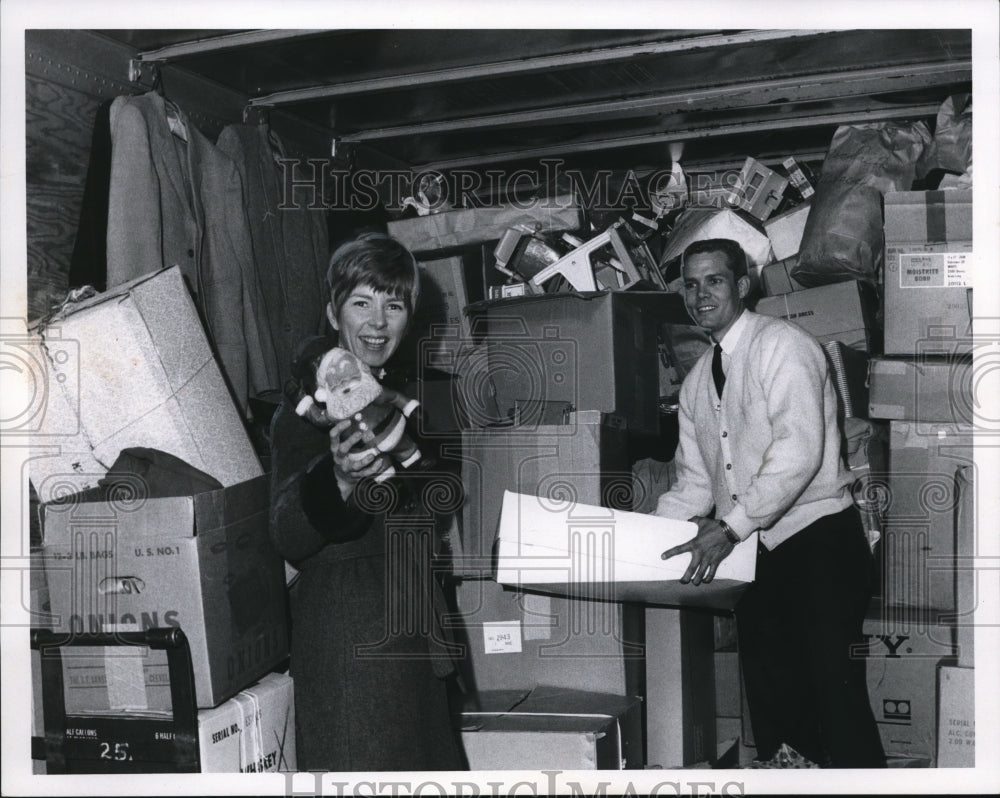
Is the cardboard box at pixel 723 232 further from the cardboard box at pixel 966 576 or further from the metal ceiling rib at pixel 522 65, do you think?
the cardboard box at pixel 966 576

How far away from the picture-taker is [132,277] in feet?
8.32

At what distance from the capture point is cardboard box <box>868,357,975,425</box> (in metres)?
2.67

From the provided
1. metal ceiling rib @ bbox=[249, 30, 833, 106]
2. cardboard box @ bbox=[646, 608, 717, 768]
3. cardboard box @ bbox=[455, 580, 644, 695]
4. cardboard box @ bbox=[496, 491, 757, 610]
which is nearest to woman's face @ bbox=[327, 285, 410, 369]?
cardboard box @ bbox=[496, 491, 757, 610]

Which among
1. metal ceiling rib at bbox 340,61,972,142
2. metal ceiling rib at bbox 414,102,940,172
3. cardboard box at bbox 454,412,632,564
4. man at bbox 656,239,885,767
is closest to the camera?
man at bbox 656,239,885,767

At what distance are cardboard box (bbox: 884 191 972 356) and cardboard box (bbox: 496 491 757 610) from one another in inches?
32.1

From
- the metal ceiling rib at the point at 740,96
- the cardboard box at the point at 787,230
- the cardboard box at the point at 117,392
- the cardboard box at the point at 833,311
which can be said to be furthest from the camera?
the cardboard box at the point at 787,230

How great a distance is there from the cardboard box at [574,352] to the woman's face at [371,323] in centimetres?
72

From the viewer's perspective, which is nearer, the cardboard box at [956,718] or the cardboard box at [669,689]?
the cardboard box at [956,718]

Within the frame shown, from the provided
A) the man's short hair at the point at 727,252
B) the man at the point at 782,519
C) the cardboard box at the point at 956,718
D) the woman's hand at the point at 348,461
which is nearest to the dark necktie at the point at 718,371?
the man at the point at 782,519

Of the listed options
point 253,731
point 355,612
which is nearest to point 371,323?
point 355,612

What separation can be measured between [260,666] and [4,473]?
729mm

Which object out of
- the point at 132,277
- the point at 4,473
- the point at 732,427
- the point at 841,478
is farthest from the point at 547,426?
the point at 4,473

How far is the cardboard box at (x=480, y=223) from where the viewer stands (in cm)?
320

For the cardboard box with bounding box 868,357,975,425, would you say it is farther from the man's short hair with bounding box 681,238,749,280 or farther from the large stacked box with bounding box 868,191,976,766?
the man's short hair with bounding box 681,238,749,280
